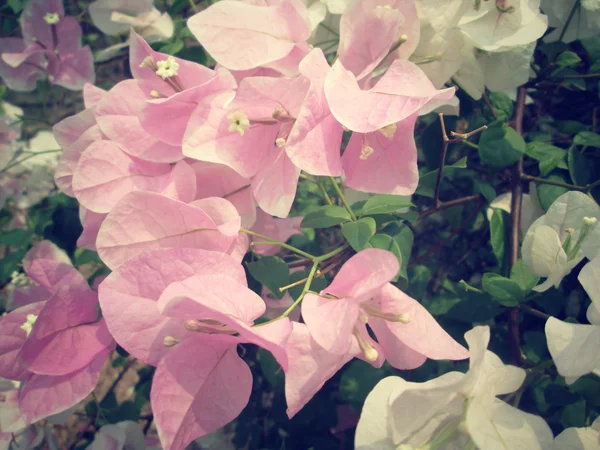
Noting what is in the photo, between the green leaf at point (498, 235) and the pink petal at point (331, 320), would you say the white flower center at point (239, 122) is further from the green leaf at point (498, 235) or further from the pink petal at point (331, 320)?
the green leaf at point (498, 235)

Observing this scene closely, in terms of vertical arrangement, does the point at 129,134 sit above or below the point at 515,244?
above

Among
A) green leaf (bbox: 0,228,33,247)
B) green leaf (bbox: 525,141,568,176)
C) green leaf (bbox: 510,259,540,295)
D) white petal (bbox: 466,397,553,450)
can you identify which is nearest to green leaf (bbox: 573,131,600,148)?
green leaf (bbox: 525,141,568,176)

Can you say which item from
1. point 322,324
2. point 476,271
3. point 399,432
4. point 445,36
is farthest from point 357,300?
point 476,271

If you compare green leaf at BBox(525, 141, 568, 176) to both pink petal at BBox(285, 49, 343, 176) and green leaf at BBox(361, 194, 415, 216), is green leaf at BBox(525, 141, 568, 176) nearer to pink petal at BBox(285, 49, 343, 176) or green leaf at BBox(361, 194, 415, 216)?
green leaf at BBox(361, 194, 415, 216)

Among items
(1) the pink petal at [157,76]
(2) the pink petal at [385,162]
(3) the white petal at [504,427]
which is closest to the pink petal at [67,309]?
(1) the pink petal at [157,76]

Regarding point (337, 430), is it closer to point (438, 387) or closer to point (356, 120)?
point (438, 387)

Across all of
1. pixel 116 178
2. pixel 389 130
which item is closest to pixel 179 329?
pixel 116 178

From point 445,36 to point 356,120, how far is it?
269 mm

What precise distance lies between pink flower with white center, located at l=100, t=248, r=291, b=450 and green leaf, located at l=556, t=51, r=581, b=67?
68 cm

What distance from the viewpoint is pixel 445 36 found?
708 mm

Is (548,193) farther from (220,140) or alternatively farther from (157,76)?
(157,76)

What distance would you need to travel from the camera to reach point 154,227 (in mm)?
620

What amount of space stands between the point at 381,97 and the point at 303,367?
356mm

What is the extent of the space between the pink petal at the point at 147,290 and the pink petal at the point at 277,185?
10cm
